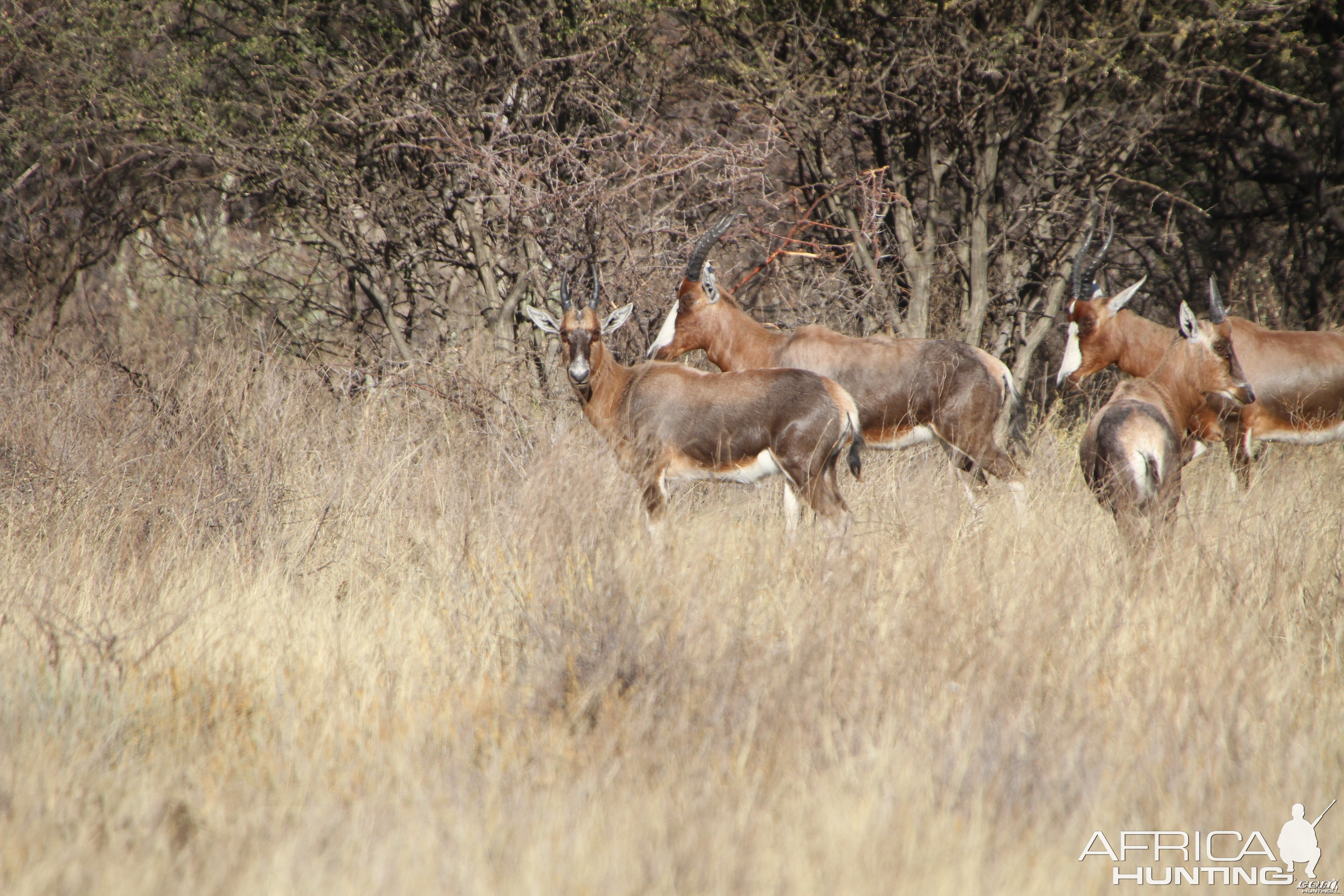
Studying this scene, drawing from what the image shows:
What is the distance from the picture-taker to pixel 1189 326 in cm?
630

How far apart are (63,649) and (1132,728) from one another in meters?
4.04

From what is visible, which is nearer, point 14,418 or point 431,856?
point 431,856

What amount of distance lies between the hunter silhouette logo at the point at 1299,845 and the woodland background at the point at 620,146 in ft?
18.7

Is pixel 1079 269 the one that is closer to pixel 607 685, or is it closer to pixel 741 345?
pixel 741 345

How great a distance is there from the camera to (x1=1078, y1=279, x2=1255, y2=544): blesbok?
533 centimetres

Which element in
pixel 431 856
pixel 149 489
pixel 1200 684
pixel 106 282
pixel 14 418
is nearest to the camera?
pixel 431 856

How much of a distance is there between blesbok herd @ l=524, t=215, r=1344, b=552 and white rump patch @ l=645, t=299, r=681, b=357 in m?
0.01

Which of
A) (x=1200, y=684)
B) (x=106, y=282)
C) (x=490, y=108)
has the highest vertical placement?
(x=490, y=108)

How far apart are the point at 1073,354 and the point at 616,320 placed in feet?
12.0

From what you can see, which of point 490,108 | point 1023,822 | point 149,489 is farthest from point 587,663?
point 490,108

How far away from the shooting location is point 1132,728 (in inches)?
150

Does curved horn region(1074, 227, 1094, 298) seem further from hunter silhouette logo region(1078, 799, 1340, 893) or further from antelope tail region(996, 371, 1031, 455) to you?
hunter silhouette logo region(1078, 799, 1340, 893)

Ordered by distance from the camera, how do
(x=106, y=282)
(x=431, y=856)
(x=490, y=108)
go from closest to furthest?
(x=431, y=856) → (x=490, y=108) → (x=106, y=282)

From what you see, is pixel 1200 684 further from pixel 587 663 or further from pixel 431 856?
pixel 431 856
